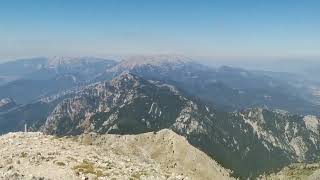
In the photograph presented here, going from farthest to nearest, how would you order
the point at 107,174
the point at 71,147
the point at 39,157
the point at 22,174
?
the point at 71,147
the point at 39,157
the point at 107,174
the point at 22,174

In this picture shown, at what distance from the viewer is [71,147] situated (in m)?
74.4

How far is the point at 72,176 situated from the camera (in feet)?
179

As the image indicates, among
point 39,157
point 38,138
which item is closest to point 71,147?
point 38,138

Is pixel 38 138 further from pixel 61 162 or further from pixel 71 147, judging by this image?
pixel 61 162

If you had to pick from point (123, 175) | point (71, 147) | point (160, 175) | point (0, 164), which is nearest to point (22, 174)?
point (0, 164)

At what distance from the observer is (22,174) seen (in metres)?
52.3

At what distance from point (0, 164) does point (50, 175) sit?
26.7 feet

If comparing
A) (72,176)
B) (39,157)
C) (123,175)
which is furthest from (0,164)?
(123,175)

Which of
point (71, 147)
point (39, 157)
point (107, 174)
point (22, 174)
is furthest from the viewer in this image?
point (71, 147)

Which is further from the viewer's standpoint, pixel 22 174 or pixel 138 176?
pixel 138 176

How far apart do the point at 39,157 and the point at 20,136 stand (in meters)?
19.5

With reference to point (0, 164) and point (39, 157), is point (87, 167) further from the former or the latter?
point (0, 164)

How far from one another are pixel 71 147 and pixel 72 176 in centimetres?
2032

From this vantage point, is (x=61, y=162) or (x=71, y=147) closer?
(x=61, y=162)
